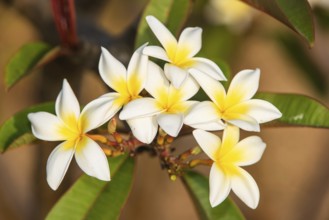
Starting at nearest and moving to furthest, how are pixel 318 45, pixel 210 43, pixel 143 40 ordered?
1. pixel 143 40
2. pixel 210 43
3. pixel 318 45

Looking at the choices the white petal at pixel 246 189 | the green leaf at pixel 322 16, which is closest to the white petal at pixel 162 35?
the white petal at pixel 246 189

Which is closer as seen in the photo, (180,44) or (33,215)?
(180,44)

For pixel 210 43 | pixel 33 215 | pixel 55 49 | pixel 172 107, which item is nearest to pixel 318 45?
pixel 210 43

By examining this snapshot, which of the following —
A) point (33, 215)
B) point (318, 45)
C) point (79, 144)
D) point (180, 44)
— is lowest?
point (33, 215)

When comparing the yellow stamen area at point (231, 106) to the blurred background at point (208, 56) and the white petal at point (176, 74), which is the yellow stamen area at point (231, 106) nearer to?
the white petal at point (176, 74)

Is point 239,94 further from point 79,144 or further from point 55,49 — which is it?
point 55,49

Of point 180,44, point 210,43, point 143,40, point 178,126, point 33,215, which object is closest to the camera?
point 178,126

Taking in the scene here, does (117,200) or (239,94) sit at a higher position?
(239,94)
